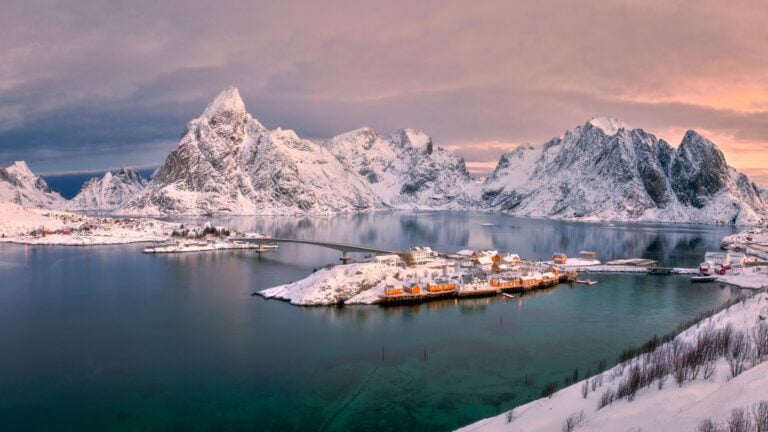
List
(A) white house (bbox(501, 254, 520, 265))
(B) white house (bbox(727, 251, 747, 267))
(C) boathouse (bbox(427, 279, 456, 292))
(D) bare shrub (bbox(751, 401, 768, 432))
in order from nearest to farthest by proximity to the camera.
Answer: (D) bare shrub (bbox(751, 401, 768, 432))
(C) boathouse (bbox(427, 279, 456, 292))
(A) white house (bbox(501, 254, 520, 265))
(B) white house (bbox(727, 251, 747, 267))

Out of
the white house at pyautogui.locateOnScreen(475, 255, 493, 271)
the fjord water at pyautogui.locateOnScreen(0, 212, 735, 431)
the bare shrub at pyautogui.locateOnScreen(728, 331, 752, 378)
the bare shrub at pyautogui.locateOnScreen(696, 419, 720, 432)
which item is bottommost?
the fjord water at pyautogui.locateOnScreen(0, 212, 735, 431)

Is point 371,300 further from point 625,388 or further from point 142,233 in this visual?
point 142,233

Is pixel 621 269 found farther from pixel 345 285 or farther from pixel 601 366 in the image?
pixel 601 366

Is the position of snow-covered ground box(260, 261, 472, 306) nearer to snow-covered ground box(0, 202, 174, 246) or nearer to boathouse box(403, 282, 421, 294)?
boathouse box(403, 282, 421, 294)

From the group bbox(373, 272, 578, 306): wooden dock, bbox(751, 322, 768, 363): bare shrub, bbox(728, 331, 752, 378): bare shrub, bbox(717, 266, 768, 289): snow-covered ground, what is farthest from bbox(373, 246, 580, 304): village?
bbox(728, 331, 752, 378): bare shrub

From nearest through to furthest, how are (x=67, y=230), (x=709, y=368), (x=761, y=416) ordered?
(x=761, y=416), (x=709, y=368), (x=67, y=230)

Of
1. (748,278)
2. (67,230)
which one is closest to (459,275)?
(748,278)
